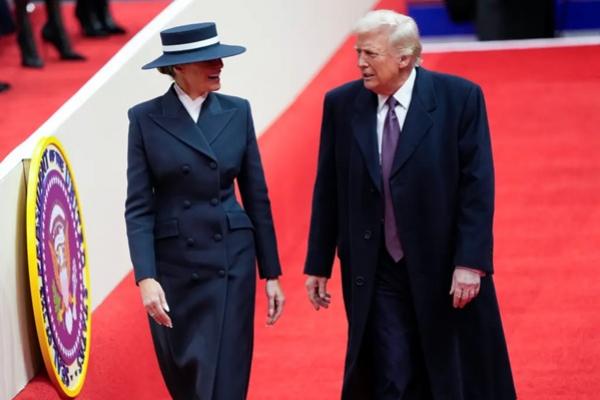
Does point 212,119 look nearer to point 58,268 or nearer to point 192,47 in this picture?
point 192,47

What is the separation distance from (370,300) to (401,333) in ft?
0.50

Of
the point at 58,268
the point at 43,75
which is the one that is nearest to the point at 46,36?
the point at 43,75

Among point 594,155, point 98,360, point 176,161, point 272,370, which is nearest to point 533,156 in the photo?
point 594,155

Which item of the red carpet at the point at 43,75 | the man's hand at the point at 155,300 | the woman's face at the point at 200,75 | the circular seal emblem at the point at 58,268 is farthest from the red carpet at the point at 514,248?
the red carpet at the point at 43,75

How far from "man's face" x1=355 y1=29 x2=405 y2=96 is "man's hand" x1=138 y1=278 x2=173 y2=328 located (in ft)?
3.02

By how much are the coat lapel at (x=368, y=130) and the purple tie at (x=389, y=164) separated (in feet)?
0.09

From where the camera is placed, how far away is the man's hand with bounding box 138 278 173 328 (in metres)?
4.86

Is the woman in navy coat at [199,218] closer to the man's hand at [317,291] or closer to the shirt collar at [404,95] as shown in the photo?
the man's hand at [317,291]

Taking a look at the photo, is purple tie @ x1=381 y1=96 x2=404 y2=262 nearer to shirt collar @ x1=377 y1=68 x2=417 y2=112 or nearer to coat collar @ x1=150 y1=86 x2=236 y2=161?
shirt collar @ x1=377 y1=68 x2=417 y2=112

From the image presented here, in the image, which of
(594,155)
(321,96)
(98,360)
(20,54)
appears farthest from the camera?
(20,54)

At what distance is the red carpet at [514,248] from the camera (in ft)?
20.5

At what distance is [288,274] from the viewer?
7727 mm

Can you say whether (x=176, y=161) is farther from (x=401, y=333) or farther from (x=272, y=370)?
(x=272, y=370)

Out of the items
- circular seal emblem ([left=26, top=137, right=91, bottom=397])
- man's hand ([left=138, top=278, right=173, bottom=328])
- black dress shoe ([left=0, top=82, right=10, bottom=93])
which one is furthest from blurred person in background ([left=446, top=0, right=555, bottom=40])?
man's hand ([left=138, top=278, right=173, bottom=328])
